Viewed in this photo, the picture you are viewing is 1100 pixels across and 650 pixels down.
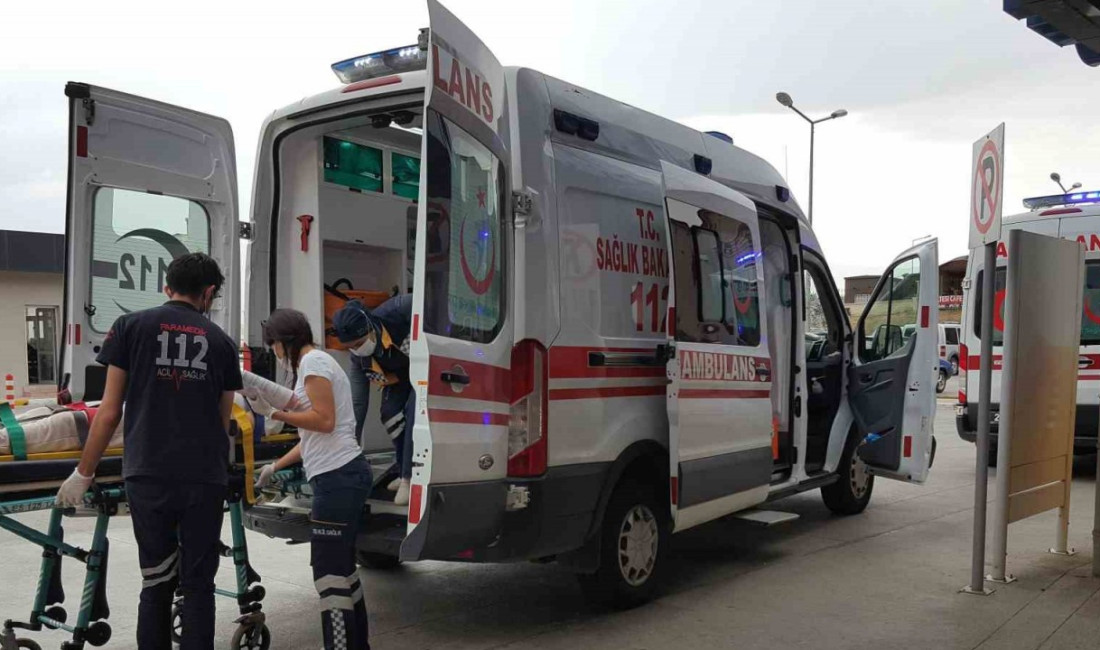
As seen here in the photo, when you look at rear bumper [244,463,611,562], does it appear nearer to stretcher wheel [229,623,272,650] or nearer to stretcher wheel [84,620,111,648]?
stretcher wheel [229,623,272,650]

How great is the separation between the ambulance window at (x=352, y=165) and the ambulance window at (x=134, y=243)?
820mm

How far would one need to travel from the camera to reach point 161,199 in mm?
5551

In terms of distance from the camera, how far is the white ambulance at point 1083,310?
9.88 meters

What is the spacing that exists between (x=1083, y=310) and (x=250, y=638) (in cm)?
912

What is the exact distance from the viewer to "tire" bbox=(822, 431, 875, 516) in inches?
306

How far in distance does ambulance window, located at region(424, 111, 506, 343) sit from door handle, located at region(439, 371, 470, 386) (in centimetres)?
17

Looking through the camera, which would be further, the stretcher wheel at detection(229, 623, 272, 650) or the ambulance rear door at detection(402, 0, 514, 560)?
the stretcher wheel at detection(229, 623, 272, 650)

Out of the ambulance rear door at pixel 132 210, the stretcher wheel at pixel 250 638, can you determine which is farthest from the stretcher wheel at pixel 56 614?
the ambulance rear door at pixel 132 210

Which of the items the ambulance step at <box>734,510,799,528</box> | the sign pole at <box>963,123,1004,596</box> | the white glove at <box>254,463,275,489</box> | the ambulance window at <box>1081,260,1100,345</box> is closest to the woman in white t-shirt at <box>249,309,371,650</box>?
the white glove at <box>254,463,275,489</box>

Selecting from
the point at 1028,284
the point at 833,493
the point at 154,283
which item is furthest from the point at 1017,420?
the point at 154,283

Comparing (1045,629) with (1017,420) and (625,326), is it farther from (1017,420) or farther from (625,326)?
(625,326)

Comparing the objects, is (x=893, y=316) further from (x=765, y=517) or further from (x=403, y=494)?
(x=403, y=494)

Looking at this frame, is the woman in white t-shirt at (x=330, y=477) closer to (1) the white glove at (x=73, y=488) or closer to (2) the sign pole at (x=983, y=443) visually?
(1) the white glove at (x=73, y=488)

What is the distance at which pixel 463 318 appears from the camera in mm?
4199
